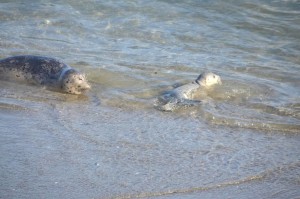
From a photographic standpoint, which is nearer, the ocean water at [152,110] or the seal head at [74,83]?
the ocean water at [152,110]

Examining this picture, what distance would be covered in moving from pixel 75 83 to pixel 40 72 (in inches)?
26.2

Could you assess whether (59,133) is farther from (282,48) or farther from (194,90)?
(282,48)

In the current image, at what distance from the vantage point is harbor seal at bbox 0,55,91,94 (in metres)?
6.26

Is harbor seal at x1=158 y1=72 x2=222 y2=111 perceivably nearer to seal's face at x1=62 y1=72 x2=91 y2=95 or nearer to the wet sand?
the wet sand

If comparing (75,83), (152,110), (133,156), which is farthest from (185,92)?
(133,156)

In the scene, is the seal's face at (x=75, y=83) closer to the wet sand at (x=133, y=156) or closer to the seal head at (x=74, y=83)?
the seal head at (x=74, y=83)

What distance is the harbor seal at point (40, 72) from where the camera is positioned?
6258mm

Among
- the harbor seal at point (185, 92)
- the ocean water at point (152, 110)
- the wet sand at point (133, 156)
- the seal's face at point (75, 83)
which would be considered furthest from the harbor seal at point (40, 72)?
the harbor seal at point (185, 92)

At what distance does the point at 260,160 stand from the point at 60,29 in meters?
5.40

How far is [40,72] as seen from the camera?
6.53 m

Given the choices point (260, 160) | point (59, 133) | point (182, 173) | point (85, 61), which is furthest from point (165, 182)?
point (85, 61)

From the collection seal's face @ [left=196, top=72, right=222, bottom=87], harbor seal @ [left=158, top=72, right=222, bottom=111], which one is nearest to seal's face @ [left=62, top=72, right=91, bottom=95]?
harbor seal @ [left=158, top=72, right=222, bottom=111]

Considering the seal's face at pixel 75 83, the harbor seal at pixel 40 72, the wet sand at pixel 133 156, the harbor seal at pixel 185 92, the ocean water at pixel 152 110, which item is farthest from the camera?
the harbor seal at pixel 40 72

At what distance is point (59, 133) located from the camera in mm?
4719
